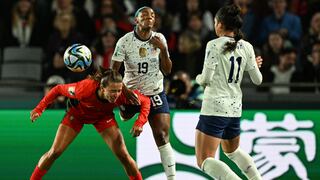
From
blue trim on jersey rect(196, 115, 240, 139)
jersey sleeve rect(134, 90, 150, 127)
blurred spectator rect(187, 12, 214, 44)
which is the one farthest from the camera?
blurred spectator rect(187, 12, 214, 44)

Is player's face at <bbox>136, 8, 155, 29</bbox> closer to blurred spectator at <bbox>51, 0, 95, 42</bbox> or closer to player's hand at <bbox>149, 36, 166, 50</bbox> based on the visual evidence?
player's hand at <bbox>149, 36, 166, 50</bbox>

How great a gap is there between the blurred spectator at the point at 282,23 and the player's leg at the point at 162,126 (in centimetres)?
389

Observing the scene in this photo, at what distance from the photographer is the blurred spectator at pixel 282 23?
41.5 ft

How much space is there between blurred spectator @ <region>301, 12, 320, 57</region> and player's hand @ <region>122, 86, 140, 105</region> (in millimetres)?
4314

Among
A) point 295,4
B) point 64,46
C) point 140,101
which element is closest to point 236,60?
point 140,101

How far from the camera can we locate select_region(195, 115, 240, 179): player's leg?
801 centimetres

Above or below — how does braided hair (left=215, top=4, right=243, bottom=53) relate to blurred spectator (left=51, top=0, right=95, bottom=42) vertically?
above

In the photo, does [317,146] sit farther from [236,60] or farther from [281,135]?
[236,60]

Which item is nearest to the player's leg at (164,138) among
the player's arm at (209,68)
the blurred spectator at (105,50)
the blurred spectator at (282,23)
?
the player's arm at (209,68)

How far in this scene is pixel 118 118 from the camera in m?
10.4

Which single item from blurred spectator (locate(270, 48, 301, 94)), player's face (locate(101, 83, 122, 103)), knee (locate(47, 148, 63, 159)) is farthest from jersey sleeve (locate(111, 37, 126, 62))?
blurred spectator (locate(270, 48, 301, 94))

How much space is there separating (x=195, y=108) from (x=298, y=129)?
1.14 m

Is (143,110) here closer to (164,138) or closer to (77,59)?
(164,138)

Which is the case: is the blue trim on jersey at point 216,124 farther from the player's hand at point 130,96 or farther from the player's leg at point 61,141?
the player's leg at point 61,141
